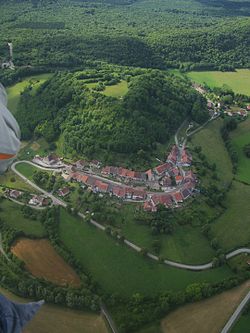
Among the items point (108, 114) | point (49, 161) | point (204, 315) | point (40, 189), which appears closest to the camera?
point (204, 315)

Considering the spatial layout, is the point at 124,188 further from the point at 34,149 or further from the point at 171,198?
the point at 34,149

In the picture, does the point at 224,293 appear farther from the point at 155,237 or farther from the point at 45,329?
the point at 45,329

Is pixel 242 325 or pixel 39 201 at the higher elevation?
pixel 39 201

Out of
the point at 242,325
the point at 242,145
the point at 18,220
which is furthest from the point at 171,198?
the point at 242,145

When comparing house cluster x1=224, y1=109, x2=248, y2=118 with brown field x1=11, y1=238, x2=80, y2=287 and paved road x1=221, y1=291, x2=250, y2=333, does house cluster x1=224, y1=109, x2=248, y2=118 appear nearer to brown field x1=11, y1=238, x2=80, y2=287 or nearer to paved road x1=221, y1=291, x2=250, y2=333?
paved road x1=221, y1=291, x2=250, y2=333

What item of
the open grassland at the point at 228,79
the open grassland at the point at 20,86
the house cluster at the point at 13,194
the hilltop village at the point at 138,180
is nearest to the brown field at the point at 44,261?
the house cluster at the point at 13,194

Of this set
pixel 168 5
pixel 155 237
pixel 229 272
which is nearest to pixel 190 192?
pixel 155 237
